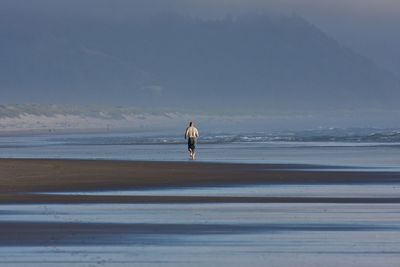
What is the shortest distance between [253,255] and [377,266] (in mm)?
1539

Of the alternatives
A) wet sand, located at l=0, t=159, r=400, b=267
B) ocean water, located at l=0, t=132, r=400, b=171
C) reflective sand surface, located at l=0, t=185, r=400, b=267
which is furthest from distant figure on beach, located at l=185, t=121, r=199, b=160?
reflective sand surface, located at l=0, t=185, r=400, b=267

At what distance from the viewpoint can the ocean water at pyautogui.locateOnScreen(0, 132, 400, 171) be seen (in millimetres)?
37500

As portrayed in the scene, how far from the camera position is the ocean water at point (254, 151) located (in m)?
37.5

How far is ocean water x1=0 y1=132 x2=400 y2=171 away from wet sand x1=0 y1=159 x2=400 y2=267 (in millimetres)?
8051

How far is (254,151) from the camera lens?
43.7 m

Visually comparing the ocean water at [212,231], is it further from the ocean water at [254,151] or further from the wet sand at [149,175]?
the ocean water at [254,151]

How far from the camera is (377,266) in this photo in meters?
15.3

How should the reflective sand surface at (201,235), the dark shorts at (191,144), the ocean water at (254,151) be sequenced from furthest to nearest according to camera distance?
the dark shorts at (191,144)
the ocean water at (254,151)
the reflective sand surface at (201,235)

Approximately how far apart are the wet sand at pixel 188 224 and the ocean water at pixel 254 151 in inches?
317

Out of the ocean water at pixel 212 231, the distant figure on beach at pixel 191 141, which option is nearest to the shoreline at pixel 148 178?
the ocean water at pixel 212 231

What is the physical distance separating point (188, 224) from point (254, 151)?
80.1ft

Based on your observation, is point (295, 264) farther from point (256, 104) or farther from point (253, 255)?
point (256, 104)

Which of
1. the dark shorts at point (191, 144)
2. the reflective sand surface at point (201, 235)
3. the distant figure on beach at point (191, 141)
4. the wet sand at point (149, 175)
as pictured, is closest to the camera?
the reflective sand surface at point (201, 235)

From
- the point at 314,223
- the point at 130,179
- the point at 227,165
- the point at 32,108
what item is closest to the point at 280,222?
the point at 314,223
